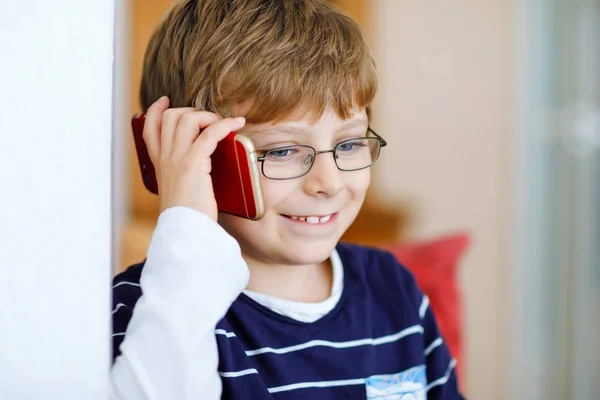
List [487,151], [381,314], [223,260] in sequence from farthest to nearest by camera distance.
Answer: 1. [487,151]
2. [381,314]
3. [223,260]

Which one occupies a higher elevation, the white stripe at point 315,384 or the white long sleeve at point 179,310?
the white long sleeve at point 179,310

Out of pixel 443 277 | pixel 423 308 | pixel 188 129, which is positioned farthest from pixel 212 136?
pixel 443 277

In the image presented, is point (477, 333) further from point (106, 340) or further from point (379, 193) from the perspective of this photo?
point (106, 340)

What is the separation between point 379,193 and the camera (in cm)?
252

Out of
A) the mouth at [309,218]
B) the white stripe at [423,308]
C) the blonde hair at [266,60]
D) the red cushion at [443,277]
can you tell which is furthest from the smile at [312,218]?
the red cushion at [443,277]

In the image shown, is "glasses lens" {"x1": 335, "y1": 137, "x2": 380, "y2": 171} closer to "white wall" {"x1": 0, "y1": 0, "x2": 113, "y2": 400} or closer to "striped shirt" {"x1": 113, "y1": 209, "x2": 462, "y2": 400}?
"striped shirt" {"x1": 113, "y1": 209, "x2": 462, "y2": 400}

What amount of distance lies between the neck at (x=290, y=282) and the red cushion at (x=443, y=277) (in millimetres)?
657

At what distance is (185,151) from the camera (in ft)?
2.15

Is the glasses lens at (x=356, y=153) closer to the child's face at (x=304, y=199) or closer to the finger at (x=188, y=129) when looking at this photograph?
the child's face at (x=304, y=199)

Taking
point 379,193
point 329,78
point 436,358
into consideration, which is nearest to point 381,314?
point 436,358

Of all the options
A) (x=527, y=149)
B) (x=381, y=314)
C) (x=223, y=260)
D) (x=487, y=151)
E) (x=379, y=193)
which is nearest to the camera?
(x=223, y=260)

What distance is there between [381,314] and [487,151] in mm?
1549

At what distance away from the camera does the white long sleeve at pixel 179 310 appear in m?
0.57

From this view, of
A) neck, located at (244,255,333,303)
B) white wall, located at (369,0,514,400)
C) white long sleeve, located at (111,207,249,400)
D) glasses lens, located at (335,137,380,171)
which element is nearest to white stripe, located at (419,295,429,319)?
neck, located at (244,255,333,303)
